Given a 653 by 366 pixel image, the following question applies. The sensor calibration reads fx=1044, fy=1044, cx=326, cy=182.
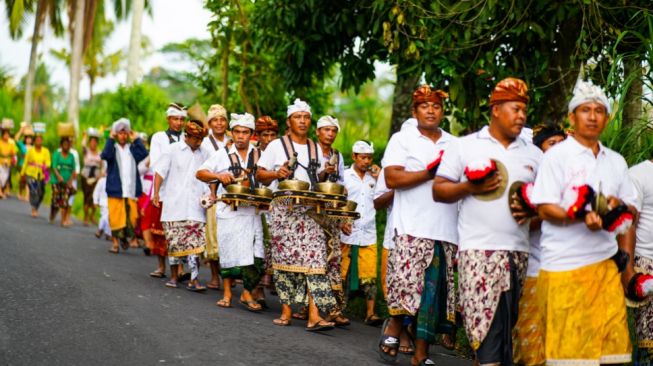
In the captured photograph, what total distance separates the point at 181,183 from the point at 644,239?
604 centimetres

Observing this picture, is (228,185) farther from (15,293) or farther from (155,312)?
(15,293)

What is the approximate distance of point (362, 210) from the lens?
11070 mm

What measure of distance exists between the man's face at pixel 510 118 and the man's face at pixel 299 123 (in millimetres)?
3163

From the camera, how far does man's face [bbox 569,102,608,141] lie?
21.0ft

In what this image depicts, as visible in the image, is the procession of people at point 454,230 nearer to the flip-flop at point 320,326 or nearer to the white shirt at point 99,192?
the flip-flop at point 320,326

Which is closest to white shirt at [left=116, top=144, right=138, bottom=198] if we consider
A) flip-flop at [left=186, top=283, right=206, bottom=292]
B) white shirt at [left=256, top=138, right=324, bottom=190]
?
flip-flop at [left=186, top=283, right=206, bottom=292]

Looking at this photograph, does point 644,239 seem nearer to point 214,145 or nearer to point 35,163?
point 214,145

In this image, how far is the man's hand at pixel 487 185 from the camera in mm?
6676

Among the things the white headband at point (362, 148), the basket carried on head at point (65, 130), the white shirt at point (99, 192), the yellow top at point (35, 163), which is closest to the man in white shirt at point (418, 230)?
the white headband at point (362, 148)

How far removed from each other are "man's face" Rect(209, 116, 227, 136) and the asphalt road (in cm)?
185

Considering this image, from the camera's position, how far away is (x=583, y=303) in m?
6.25

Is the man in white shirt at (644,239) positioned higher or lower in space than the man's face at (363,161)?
lower

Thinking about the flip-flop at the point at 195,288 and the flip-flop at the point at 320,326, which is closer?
the flip-flop at the point at 320,326

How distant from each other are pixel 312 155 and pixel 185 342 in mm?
2394
